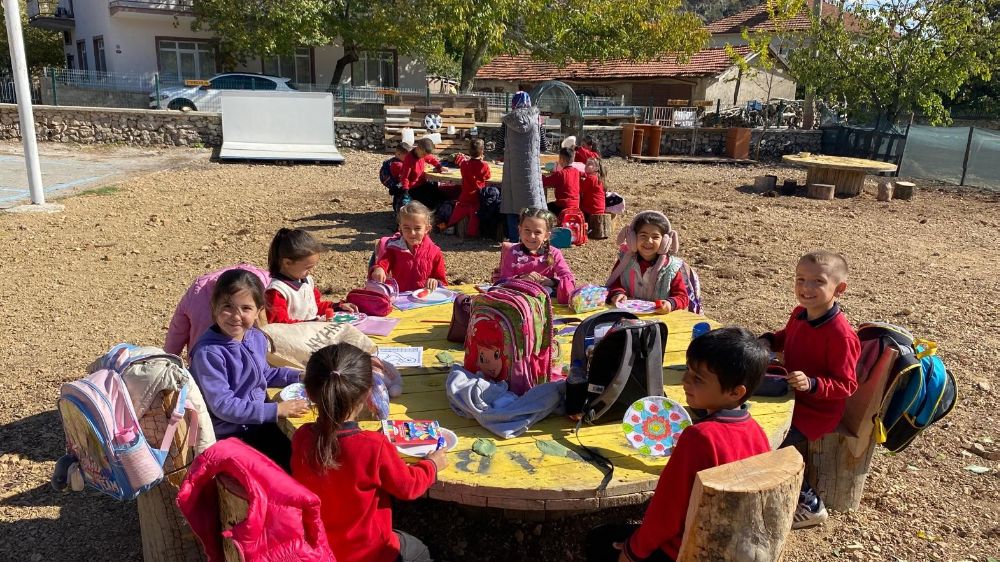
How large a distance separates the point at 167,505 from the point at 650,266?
10.1 ft

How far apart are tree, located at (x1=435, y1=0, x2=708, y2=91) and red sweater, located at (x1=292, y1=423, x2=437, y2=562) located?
74.0 ft

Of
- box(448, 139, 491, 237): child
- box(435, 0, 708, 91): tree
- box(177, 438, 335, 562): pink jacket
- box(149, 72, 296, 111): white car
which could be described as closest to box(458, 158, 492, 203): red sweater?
box(448, 139, 491, 237): child

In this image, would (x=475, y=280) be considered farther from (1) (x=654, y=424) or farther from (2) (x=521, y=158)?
(1) (x=654, y=424)

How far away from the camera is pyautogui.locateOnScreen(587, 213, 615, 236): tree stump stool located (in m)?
10.0

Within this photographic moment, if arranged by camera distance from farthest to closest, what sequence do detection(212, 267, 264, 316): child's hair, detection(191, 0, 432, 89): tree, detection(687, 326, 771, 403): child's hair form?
detection(191, 0, 432, 89): tree, detection(212, 267, 264, 316): child's hair, detection(687, 326, 771, 403): child's hair

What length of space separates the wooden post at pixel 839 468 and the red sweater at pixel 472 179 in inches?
262

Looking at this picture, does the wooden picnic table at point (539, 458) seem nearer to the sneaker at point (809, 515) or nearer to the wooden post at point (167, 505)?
the wooden post at point (167, 505)

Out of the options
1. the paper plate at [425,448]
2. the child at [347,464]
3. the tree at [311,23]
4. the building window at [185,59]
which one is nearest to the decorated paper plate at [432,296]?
the paper plate at [425,448]

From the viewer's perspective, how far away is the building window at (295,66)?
28859 millimetres

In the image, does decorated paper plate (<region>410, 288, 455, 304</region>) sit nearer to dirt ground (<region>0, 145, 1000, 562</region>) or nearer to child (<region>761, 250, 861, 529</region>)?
dirt ground (<region>0, 145, 1000, 562</region>)

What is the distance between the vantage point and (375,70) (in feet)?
101

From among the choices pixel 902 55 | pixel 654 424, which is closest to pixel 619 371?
pixel 654 424

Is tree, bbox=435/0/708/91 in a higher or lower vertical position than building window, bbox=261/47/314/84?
higher

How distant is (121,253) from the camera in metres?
8.26
